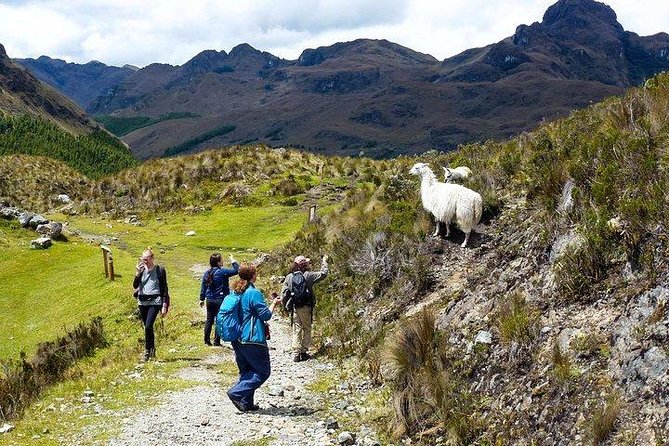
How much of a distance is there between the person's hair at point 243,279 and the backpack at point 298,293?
9.77 ft

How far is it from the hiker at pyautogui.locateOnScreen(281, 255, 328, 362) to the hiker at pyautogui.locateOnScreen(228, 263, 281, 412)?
9.54 feet

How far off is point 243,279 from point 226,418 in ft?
7.16

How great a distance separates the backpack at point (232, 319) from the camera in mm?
8922

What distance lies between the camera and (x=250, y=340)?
8.86 metres

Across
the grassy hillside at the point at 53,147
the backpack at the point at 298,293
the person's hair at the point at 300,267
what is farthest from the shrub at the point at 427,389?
the grassy hillside at the point at 53,147

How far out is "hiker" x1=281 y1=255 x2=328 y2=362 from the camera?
12.0m

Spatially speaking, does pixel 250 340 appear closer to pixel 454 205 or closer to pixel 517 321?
pixel 517 321

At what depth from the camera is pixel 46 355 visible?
13.7 meters

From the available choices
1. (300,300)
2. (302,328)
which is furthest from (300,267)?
(302,328)

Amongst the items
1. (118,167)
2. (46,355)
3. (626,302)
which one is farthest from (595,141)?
(118,167)

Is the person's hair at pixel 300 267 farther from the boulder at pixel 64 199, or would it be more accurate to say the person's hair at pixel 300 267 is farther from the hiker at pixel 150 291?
the boulder at pixel 64 199

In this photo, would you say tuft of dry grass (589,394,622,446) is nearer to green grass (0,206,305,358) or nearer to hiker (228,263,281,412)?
hiker (228,263,281,412)

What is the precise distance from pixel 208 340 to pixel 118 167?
231 ft

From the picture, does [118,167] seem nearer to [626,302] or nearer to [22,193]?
[22,193]
